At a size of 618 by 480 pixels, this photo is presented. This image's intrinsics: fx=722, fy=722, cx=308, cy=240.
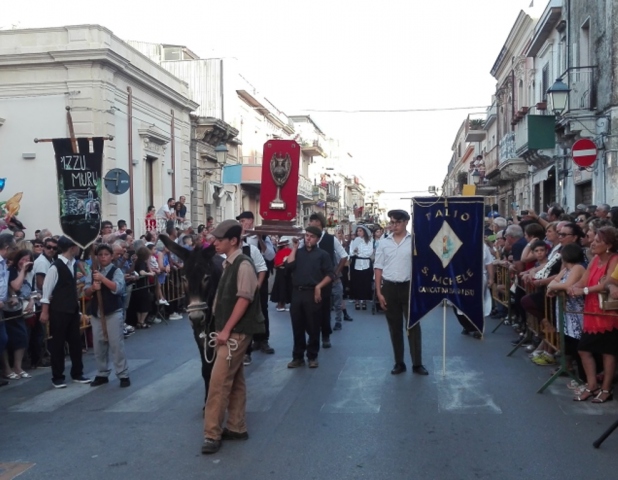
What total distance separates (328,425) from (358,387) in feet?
5.30

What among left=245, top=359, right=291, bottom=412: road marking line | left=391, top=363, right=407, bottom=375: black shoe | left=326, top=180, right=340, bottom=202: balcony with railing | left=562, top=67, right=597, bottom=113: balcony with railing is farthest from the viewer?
left=326, top=180, right=340, bottom=202: balcony with railing

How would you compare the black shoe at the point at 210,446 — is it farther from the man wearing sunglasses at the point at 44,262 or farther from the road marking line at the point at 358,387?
the man wearing sunglasses at the point at 44,262

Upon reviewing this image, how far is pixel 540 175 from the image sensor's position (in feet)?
91.4

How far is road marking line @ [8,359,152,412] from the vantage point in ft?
25.8

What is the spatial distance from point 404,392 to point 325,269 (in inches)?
96.8

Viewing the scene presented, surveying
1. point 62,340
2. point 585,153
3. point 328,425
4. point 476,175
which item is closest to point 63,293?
point 62,340

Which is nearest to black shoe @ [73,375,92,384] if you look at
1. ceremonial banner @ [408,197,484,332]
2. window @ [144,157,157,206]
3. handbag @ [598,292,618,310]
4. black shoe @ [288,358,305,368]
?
black shoe @ [288,358,305,368]

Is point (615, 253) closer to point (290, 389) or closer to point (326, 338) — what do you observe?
point (290, 389)

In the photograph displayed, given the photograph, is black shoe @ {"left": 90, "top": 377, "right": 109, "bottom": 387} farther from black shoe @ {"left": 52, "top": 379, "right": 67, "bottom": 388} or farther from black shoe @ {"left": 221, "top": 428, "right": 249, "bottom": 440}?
black shoe @ {"left": 221, "top": 428, "right": 249, "bottom": 440}

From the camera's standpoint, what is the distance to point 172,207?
937 inches

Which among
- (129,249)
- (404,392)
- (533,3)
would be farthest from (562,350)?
(533,3)

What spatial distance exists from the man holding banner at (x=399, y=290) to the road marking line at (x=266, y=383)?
1.45 m

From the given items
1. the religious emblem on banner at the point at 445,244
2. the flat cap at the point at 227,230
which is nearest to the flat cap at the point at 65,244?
the flat cap at the point at 227,230

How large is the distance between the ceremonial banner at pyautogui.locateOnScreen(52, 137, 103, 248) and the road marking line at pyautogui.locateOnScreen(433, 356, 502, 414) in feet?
15.5
